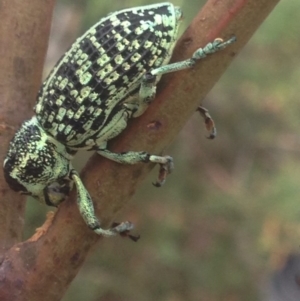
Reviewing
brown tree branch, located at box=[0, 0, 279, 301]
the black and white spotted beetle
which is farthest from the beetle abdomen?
brown tree branch, located at box=[0, 0, 279, 301]

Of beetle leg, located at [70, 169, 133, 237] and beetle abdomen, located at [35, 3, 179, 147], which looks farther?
beetle abdomen, located at [35, 3, 179, 147]

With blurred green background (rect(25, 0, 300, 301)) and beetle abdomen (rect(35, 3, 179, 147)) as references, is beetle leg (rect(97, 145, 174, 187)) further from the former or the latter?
blurred green background (rect(25, 0, 300, 301))

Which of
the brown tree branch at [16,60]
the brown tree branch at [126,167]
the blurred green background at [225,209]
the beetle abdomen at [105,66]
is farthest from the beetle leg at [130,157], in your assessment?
the blurred green background at [225,209]

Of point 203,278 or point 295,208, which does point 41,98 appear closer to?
point 295,208

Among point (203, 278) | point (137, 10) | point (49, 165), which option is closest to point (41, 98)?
point (49, 165)

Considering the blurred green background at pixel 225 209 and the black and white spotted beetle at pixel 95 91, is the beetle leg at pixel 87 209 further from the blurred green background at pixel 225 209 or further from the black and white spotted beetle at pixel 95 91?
the blurred green background at pixel 225 209

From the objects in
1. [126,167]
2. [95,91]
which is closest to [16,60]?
[95,91]
